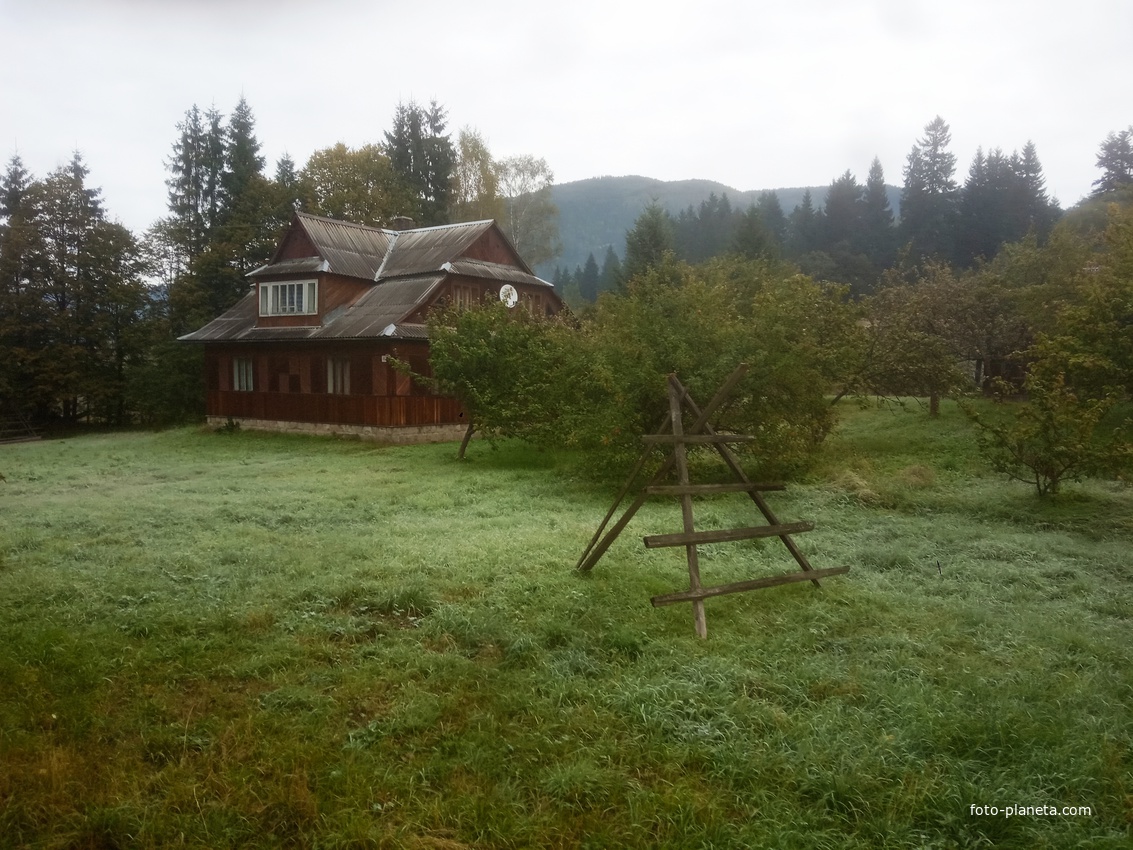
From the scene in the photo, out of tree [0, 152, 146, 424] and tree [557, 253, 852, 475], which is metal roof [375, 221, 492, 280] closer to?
tree [557, 253, 852, 475]

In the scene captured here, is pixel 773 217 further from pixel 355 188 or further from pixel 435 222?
pixel 355 188

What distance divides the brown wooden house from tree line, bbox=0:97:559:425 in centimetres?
804

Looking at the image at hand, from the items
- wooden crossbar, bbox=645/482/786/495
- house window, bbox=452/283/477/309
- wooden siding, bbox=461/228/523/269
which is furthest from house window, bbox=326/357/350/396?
wooden crossbar, bbox=645/482/786/495

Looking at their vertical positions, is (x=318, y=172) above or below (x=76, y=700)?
above

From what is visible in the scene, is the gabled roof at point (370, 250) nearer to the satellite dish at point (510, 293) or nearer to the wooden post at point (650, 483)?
the satellite dish at point (510, 293)

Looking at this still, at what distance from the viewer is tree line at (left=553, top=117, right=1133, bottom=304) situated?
162 ft

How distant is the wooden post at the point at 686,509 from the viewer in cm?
662

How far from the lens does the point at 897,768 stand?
4340 millimetres

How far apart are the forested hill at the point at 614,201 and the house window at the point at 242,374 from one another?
97.3 metres

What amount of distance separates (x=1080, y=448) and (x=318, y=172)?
133 feet

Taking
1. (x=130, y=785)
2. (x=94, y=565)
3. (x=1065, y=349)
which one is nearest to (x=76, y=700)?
(x=130, y=785)

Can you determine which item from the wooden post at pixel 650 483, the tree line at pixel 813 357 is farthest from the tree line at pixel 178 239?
the wooden post at pixel 650 483

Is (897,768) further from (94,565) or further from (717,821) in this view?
(94,565)

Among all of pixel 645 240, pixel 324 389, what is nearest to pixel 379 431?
pixel 324 389
